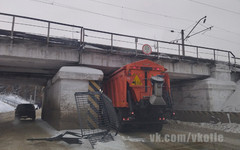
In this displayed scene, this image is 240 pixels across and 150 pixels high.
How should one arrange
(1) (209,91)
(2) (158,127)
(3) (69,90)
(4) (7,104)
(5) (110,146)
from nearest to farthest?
(5) (110,146)
(3) (69,90)
(2) (158,127)
(1) (209,91)
(4) (7,104)

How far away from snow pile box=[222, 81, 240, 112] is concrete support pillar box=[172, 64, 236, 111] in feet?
1.29

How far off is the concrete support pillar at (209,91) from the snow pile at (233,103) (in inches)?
15.5

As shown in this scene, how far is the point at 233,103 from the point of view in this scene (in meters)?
14.4

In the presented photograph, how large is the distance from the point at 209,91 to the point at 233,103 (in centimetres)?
184

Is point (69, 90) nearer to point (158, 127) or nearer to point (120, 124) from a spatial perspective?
point (120, 124)

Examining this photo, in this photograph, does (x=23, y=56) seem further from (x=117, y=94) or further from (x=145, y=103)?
(x=145, y=103)

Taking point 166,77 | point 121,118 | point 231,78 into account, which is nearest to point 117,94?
point 121,118

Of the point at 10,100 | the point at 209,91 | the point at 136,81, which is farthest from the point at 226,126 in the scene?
the point at 10,100

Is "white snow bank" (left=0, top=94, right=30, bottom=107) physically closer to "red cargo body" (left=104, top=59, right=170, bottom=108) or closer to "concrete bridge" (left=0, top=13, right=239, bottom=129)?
"concrete bridge" (left=0, top=13, right=239, bottom=129)

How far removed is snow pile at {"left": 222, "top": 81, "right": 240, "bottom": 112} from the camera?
13831 millimetres

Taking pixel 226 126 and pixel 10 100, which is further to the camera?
pixel 10 100

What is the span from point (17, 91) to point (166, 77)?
2667 inches

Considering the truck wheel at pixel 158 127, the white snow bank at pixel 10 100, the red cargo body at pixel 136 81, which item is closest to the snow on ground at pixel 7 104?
the white snow bank at pixel 10 100

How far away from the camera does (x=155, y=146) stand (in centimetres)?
708
